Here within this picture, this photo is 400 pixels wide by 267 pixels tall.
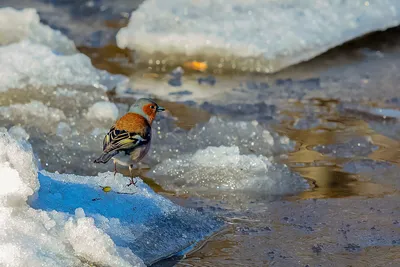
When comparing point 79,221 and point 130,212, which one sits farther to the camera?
point 130,212

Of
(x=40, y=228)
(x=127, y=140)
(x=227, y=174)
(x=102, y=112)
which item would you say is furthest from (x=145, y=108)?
(x=40, y=228)

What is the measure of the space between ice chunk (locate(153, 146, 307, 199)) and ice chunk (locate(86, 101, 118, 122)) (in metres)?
0.94

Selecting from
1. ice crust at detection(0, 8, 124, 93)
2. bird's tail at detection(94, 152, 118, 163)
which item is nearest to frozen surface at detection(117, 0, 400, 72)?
ice crust at detection(0, 8, 124, 93)

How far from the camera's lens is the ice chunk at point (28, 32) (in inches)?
297

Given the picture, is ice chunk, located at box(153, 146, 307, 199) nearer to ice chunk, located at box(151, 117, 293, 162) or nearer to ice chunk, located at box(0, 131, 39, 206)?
ice chunk, located at box(151, 117, 293, 162)

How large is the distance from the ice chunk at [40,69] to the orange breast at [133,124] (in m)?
1.96

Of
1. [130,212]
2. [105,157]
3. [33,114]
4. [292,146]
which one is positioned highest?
[105,157]

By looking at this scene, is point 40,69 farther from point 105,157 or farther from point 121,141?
point 105,157

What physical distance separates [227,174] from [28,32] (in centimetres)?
327

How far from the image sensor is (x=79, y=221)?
3365 millimetres

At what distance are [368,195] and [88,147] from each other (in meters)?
1.82

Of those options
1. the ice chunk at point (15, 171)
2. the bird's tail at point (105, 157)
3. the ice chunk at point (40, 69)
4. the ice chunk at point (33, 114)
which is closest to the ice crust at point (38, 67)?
the ice chunk at point (40, 69)

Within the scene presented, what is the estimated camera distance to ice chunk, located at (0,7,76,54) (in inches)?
297

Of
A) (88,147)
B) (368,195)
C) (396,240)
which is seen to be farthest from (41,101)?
(396,240)
